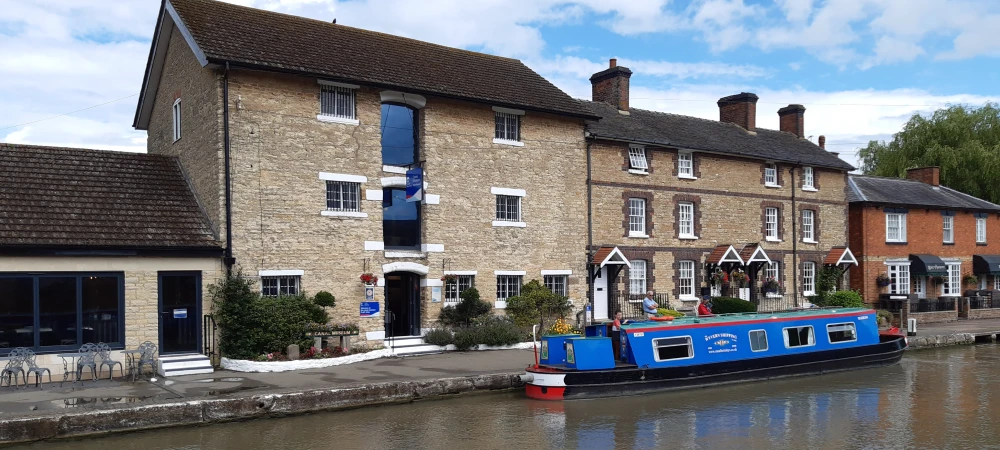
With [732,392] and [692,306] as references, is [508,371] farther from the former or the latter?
[692,306]

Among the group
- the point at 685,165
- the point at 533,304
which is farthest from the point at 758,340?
the point at 685,165

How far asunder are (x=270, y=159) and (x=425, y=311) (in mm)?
5190

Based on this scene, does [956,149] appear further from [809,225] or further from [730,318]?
[730,318]

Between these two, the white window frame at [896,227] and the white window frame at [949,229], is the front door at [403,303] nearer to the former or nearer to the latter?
the white window frame at [896,227]

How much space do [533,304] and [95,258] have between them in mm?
10343

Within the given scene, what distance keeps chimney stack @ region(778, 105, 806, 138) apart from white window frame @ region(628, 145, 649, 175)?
10.8 meters

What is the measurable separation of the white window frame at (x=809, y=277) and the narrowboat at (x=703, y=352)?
932 cm

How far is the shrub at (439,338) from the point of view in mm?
19031

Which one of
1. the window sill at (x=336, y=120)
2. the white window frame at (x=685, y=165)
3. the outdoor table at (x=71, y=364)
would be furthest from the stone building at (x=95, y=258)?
the white window frame at (x=685, y=165)

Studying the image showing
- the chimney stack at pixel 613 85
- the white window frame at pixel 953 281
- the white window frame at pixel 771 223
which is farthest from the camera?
the white window frame at pixel 953 281

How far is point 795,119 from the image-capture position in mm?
32125

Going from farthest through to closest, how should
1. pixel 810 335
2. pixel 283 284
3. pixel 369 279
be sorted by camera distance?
pixel 369 279
pixel 810 335
pixel 283 284

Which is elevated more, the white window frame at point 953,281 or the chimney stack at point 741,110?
the chimney stack at point 741,110

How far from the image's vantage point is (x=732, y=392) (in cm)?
1595
